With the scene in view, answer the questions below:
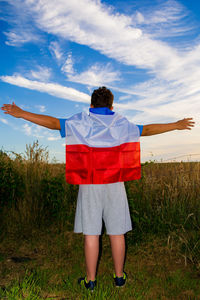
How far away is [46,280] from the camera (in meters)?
3.78

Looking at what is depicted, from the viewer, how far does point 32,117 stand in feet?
10.3

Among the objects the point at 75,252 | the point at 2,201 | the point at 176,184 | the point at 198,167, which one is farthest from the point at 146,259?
the point at 2,201

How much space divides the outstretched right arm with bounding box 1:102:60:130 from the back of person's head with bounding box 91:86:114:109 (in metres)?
0.49

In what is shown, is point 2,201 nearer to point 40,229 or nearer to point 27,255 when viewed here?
point 40,229

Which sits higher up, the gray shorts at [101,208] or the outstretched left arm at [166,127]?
the outstretched left arm at [166,127]

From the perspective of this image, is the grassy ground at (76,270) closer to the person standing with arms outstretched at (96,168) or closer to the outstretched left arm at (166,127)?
the person standing with arms outstretched at (96,168)

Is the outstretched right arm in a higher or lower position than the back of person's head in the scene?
lower

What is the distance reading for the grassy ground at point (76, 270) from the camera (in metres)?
3.31

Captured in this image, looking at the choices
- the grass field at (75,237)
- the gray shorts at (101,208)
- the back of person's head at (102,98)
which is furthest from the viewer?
the grass field at (75,237)

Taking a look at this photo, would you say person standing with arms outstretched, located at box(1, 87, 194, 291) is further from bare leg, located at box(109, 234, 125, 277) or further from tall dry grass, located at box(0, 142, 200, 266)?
tall dry grass, located at box(0, 142, 200, 266)

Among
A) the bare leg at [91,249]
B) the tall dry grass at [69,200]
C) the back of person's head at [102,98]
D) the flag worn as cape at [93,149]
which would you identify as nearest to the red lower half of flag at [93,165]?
the flag worn as cape at [93,149]

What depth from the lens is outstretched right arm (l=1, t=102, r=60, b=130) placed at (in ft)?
10.3

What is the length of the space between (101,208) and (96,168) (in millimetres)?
445

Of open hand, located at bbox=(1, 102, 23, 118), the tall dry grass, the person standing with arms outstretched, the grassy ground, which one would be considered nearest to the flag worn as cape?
the person standing with arms outstretched
